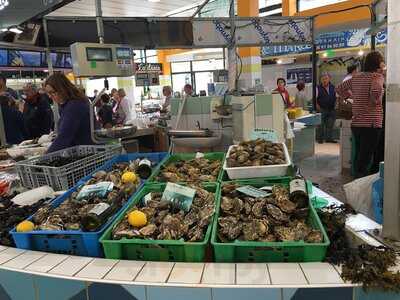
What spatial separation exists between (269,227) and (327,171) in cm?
501

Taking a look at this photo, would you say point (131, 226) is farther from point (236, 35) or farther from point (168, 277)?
point (236, 35)

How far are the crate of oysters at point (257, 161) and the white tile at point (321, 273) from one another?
0.68m

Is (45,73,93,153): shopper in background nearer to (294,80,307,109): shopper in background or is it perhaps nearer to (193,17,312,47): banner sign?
(193,17,312,47): banner sign

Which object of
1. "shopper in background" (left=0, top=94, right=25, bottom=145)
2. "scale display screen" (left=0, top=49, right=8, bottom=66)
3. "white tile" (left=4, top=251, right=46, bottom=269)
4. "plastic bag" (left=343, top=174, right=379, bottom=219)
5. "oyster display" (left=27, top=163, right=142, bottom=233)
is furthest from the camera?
"scale display screen" (left=0, top=49, right=8, bottom=66)

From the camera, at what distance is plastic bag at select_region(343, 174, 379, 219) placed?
8.51 ft

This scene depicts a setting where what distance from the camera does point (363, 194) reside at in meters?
2.64

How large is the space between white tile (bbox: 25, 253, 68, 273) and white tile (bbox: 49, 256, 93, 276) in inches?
0.9

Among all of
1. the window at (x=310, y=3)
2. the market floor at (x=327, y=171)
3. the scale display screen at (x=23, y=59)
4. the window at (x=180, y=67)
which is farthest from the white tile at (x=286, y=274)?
the window at (x=180, y=67)

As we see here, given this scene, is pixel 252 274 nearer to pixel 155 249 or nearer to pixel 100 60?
pixel 155 249

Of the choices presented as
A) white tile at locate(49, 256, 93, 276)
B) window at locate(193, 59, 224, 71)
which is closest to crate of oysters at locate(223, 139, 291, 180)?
white tile at locate(49, 256, 93, 276)

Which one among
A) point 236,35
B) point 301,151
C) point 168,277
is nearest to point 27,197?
point 168,277

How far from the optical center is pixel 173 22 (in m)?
4.61

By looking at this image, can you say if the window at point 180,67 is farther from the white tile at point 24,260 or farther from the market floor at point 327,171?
the white tile at point 24,260

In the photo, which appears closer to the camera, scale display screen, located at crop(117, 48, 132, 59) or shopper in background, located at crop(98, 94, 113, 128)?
scale display screen, located at crop(117, 48, 132, 59)
